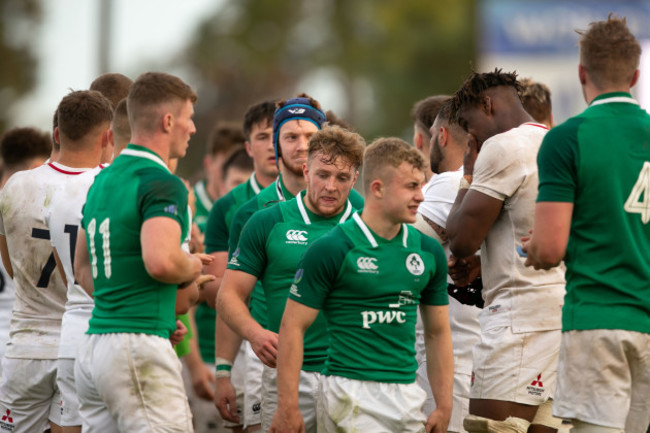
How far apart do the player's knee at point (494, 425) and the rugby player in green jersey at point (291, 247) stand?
0.96 meters

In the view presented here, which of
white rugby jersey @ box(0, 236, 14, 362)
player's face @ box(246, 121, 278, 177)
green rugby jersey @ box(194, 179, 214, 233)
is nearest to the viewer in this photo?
white rugby jersey @ box(0, 236, 14, 362)

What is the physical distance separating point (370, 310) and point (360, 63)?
42.4 meters

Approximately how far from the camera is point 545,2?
21812 millimetres

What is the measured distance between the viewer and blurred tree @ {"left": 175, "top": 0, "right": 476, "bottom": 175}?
151 feet

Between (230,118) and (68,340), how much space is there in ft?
122

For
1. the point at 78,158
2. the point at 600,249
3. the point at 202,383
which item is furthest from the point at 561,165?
the point at 202,383

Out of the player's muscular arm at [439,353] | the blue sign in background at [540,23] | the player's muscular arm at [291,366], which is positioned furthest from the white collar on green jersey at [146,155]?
the blue sign in background at [540,23]

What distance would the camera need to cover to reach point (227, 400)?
318 inches

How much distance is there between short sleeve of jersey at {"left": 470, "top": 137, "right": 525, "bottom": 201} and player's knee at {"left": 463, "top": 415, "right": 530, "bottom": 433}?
122 cm

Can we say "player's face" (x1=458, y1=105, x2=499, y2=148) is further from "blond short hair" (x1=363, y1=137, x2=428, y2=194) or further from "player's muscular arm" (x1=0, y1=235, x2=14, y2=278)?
"player's muscular arm" (x1=0, y1=235, x2=14, y2=278)

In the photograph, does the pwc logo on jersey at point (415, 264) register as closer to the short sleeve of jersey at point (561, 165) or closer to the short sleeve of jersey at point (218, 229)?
the short sleeve of jersey at point (561, 165)

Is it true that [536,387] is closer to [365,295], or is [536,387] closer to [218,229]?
[365,295]

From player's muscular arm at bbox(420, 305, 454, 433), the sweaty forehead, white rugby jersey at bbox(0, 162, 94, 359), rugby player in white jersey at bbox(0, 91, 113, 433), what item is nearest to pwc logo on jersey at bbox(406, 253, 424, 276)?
player's muscular arm at bbox(420, 305, 454, 433)

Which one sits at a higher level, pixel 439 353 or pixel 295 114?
pixel 295 114
